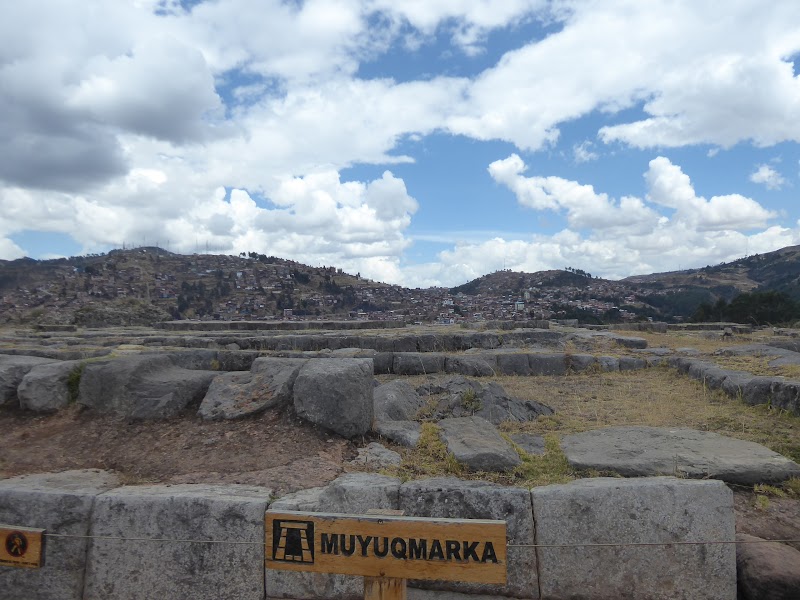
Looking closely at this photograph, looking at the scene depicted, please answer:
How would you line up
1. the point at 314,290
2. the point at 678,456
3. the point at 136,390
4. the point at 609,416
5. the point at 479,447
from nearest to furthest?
1. the point at 678,456
2. the point at 479,447
3. the point at 136,390
4. the point at 609,416
5. the point at 314,290

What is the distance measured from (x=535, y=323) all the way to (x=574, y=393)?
12.2 m

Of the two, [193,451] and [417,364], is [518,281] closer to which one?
[417,364]

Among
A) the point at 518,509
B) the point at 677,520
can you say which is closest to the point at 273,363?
the point at 518,509

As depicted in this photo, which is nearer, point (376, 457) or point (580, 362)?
point (376, 457)

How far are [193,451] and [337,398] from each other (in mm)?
1521

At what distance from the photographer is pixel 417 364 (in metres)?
11.8

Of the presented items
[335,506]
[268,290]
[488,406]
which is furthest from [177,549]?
[268,290]

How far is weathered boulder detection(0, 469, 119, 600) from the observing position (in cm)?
395

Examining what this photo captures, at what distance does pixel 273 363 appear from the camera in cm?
674

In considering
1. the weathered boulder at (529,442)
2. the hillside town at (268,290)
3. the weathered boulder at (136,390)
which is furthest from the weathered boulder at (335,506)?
the hillside town at (268,290)

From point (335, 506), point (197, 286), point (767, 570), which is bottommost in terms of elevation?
point (767, 570)

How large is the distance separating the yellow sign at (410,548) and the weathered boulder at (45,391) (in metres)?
5.18

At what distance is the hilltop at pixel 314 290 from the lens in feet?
192

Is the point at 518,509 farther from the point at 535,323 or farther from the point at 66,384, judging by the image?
the point at 535,323
